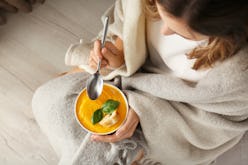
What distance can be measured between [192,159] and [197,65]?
28 centimetres

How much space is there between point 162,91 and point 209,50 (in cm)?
14

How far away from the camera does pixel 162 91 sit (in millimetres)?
696

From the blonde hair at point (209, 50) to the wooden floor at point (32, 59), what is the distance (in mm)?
623

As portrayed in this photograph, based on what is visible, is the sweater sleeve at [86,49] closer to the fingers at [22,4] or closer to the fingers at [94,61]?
the fingers at [94,61]

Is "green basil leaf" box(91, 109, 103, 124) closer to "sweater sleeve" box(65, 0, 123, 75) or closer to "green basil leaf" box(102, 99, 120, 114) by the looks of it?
"green basil leaf" box(102, 99, 120, 114)

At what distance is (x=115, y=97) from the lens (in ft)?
2.41

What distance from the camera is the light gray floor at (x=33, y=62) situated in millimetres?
1098

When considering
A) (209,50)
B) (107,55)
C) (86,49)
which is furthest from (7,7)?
(209,50)

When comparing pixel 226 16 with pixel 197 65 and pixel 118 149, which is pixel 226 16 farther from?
pixel 118 149

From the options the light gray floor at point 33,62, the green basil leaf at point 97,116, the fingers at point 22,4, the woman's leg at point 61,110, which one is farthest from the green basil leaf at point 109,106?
the fingers at point 22,4

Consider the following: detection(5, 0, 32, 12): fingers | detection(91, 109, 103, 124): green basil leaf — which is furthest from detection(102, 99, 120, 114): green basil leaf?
detection(5, 0, 32, 12): fingers

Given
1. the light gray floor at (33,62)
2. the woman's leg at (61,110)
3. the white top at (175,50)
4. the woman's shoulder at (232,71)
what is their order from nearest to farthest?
the woman's shoulder at (232,71) → the white top at (175,50) → the woman's leg at (61,110) → the light gray floor at (33,62)

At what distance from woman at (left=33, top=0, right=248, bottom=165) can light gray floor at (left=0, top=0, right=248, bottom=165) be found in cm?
28

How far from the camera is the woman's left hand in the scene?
71 centimetres
